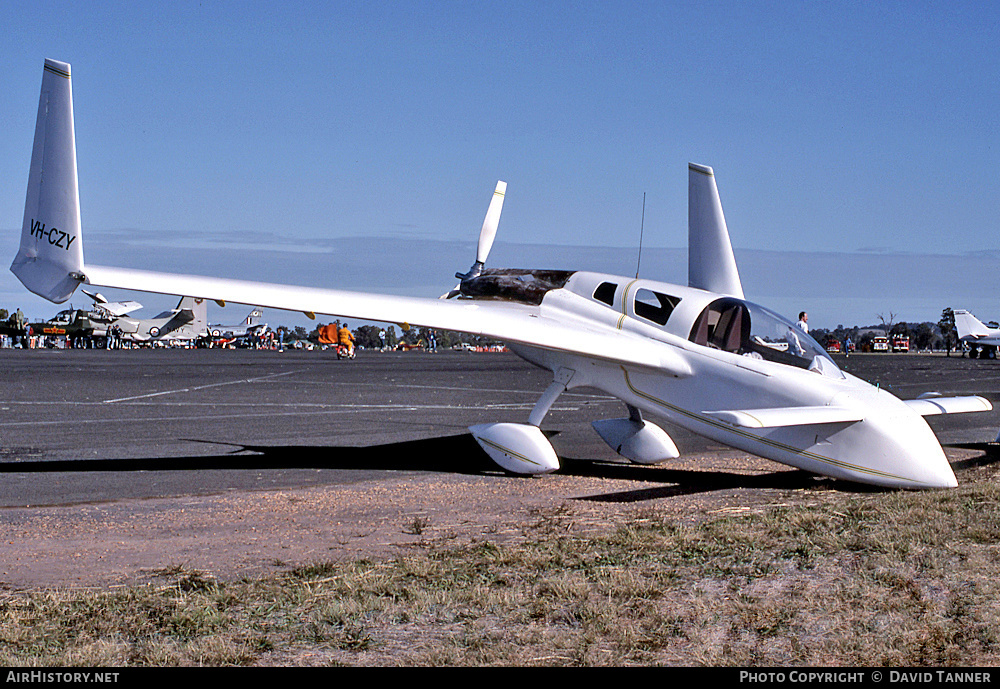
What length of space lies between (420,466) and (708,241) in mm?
5862

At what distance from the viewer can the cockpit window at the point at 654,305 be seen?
11648mm

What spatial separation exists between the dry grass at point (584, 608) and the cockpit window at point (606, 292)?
5.34 meters

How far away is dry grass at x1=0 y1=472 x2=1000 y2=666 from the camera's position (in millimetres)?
4609

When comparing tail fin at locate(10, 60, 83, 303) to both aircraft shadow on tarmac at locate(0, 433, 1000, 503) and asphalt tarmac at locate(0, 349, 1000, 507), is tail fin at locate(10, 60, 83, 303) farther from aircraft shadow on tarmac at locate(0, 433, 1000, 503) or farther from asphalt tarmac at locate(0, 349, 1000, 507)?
aircraft shadow on tarmac at locate(0, 433, 1000, 503)

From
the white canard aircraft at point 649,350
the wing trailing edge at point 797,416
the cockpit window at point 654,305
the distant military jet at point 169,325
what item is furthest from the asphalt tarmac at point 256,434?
the distant military jet at point 169,325

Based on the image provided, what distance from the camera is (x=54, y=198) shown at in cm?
1073

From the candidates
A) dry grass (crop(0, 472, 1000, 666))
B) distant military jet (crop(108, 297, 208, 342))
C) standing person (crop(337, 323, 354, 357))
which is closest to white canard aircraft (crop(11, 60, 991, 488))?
dry grass (crop(0, 472, 1000, 666))

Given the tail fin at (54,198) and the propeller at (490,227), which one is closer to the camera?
the tail fin at (54,198)

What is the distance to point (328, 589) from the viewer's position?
594cm

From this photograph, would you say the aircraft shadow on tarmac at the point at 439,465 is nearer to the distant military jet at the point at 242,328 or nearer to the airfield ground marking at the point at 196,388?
the airfield ground marking at the point at 196,388

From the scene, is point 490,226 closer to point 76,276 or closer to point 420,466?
point 420,466

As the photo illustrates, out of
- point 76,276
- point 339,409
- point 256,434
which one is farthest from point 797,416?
point 339,409
